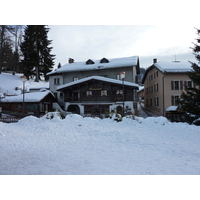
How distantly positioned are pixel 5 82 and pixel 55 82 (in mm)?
7298

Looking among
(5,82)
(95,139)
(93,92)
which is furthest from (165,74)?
(5,82)

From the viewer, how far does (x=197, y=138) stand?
6.19 m

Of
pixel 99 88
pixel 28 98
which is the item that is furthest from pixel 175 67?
pixel 28 98

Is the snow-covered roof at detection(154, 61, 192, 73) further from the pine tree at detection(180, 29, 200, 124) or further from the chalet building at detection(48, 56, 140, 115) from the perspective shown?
the pine tree at detection(180, 29, 200, 124)

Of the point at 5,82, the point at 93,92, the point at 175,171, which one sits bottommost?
the point at 175,171

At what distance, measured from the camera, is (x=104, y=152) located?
4578 mm

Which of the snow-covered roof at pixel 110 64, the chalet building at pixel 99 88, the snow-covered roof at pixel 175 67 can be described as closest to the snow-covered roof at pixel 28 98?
the chalet building at pixel 99 88

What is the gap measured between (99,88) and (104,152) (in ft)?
50.4

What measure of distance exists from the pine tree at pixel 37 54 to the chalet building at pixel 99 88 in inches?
307

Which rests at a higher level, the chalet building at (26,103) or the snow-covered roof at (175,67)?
the snow-covered roof at (175,67)

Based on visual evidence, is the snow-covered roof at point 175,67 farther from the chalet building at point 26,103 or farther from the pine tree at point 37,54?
the pine tree at point 37,54

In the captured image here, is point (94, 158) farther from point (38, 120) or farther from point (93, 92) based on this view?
point (93, 92)

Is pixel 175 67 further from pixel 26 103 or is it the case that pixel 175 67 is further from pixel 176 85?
pixel 26 103

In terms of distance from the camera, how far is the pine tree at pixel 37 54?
2591 cm
